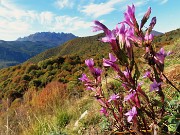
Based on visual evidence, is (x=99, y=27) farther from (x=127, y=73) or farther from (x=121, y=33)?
(x=127, y=73)

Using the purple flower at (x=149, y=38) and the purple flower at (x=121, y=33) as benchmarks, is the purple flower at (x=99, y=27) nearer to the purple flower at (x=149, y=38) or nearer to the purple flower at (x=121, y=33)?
the purple flower at (x=121, y=33)

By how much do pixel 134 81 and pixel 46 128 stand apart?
4.21m

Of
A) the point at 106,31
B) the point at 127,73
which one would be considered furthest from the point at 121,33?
the point at 127,73

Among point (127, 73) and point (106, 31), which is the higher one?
point (106, 31)

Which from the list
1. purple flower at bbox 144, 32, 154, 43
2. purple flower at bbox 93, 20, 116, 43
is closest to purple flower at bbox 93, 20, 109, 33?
purple flower at bbox 93, 20, 116, 43

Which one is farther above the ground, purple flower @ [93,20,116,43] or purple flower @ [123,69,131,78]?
purple flower @ [93,20,116,43]

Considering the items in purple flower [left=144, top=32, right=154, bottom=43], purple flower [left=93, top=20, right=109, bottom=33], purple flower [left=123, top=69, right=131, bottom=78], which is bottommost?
purple flower [left=123, top=69, right=131, bottom=78]

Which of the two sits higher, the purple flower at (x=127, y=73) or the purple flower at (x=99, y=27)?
the purple flower at (x=99, y=27)

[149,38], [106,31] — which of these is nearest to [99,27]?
[106,31]

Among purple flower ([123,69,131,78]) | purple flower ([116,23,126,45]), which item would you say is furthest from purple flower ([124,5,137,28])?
purple flower ([123,69,131,78])

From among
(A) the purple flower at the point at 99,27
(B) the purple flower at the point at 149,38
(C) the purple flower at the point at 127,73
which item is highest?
(A) the purple flower at the point at 99,27

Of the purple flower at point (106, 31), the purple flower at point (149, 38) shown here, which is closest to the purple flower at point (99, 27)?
the purple flower at point (106, 31)

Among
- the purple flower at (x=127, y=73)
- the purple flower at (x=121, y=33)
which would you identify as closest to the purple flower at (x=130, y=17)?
the purple flower at (x=121, y=33)

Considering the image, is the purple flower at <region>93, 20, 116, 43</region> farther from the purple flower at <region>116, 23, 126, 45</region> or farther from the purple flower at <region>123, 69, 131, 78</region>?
the purple flower at <region>123, 69, 131, 78</region>
